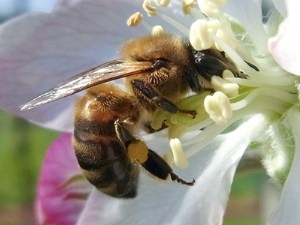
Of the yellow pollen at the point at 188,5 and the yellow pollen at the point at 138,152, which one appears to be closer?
the yellow pollen at the point at 138,152

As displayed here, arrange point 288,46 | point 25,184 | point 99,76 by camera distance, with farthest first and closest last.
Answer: point 25,184 → point 99,76 → point 288,46

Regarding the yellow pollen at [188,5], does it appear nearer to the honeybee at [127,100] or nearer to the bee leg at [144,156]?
the honeybee at [127,100]

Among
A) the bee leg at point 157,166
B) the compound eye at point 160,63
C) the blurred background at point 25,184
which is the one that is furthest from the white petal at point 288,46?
the blurred background at point 25,184

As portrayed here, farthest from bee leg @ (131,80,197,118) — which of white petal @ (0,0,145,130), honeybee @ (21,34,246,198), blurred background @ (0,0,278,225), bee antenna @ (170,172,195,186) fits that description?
blurred background @ (0,0,278,225)

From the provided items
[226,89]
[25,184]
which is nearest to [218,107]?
[226,89]

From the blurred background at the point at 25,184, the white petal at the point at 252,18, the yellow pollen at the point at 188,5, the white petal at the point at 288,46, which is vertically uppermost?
the white petal at the point at 288,46

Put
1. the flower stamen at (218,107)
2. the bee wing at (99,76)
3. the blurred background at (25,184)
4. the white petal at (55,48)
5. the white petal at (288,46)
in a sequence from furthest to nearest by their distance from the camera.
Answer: the blurred background at (25,184), the white petal at (55,48), the flower stamen at (218,107), the bee wing at (99,76), the white petal at (288,46)

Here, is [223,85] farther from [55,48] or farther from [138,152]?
[55,48]
